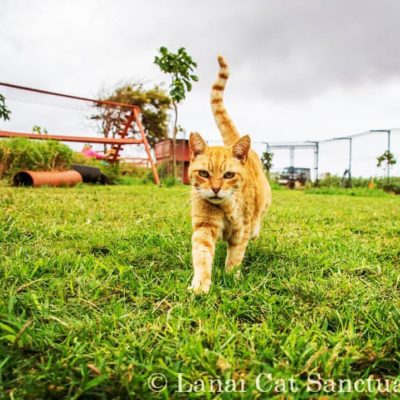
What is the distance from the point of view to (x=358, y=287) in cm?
172

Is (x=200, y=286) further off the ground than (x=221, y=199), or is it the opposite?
(x=221, y=199)

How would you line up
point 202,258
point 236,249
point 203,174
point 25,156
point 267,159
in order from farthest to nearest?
point 267,159 → point 25,156 → point 203,174 → point 236,249 → point 202,258

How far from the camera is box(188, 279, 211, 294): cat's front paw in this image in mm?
1561

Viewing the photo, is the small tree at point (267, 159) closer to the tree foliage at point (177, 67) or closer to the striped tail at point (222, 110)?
the tree foliage at point (177, 67)

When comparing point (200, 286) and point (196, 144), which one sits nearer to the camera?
point (200, 286)

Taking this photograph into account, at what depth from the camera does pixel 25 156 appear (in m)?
8.41

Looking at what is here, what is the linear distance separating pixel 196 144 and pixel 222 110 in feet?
2.78

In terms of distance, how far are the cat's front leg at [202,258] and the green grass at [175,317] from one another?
58mm

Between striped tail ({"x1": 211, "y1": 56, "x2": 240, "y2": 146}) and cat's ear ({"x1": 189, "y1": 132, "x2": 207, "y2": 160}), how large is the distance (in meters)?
0.63

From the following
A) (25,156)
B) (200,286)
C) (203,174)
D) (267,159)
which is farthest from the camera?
(267,159)

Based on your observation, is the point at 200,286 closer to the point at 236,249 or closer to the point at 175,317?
the point at 175,317

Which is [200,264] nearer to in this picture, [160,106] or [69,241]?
[69,241]

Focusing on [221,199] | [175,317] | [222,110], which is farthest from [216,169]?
[175,317]

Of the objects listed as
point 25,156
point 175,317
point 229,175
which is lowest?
point 175,317
